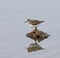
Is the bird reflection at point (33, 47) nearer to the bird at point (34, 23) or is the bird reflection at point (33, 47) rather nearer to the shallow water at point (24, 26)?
the shallow water at point (24, 26)

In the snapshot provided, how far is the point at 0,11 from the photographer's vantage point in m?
3.16

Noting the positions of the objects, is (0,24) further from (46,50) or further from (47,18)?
(46,50)

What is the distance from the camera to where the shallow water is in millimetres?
2215

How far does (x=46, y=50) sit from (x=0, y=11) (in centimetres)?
116

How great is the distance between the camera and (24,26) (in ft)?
8.91

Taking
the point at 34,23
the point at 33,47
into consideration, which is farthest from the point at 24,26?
the point at 33,47

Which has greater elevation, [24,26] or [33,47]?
[24,26]

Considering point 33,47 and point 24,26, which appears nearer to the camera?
point 33,47

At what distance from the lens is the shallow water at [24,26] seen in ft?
7.27

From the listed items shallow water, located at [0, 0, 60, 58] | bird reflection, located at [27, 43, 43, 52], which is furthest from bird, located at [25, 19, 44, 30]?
bird reflection, located at [27, 43, 43, 52]

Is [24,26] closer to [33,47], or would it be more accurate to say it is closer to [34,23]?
[34,23]

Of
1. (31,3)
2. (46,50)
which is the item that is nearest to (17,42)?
(46,50)

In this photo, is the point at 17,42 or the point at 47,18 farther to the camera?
the point at 47,18

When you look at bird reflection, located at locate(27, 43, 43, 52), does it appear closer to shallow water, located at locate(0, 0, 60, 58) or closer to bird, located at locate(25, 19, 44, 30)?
shallow water, located at locate(0, 0, 60, 58)
